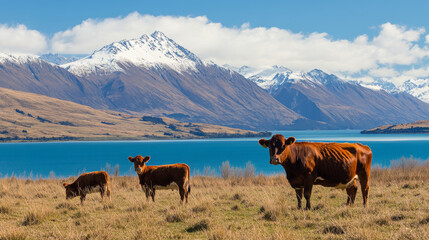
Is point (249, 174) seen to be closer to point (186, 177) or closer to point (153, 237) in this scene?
point (186, 177)

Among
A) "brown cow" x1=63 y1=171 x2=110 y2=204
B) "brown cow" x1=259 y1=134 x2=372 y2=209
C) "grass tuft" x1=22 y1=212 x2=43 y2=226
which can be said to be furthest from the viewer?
"brown cow" x1=63 y1=171 x2=110 y2=204

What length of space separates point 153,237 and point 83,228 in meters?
2.61

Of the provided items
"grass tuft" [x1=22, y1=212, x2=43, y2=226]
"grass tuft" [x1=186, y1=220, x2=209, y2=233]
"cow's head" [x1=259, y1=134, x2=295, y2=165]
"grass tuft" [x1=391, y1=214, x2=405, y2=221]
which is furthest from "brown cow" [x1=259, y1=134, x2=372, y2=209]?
"grass tuft" [x1=22, y1=212, x2=43, y2=226]

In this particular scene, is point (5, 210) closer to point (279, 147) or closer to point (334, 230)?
point (279, 147)

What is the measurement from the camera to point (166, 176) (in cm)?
1664

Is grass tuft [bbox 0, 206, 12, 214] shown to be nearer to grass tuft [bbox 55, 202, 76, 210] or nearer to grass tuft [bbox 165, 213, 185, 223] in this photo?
grass tuft [bbox 55, 202, 76, 210]

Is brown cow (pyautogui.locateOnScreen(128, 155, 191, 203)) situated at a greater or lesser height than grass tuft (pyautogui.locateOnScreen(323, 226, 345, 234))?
greater

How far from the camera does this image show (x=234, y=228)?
11820mm

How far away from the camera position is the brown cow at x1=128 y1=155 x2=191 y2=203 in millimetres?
16438

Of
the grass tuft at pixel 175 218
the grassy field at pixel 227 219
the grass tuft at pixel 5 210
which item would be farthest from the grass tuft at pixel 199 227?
the grass tuft at pixel 5 210

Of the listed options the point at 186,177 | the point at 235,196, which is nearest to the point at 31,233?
the point at 186,177

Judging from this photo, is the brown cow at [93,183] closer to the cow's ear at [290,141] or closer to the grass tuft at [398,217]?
the cow's ear at [290,141]

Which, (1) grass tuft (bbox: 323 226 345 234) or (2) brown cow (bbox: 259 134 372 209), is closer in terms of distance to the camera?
(1) grass tuft (bbox: 323 226 345 234)

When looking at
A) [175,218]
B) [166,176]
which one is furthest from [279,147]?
[166,176]
